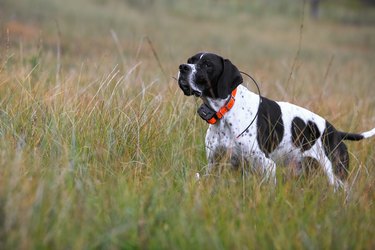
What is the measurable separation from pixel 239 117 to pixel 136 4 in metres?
27.0

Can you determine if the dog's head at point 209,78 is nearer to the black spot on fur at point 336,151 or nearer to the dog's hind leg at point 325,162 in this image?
the dog's hind leg at point 325,162

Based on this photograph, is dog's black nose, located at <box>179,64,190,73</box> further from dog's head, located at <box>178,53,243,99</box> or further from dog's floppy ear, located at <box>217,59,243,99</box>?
dog's floppy ear, located at <box>217,59,243,99</box>

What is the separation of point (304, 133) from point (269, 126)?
48 centimetres

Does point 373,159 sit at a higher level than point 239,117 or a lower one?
lower

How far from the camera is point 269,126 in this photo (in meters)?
4.70

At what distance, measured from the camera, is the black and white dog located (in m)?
4.47

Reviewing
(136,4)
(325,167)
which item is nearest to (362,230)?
(325,167)

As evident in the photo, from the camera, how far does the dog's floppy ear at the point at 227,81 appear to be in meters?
4.47

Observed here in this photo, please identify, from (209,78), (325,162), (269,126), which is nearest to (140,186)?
(209,78)

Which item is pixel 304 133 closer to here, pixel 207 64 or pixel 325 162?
pixel 325 162

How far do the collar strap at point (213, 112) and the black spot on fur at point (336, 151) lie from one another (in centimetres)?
101

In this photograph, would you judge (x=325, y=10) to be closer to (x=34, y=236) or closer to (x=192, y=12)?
(x=192, y=12)

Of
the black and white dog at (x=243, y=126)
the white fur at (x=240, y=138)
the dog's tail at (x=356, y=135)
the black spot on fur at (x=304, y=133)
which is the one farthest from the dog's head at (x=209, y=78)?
the dog's tail at (x=356, y=135)

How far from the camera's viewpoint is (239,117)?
4594 mm
